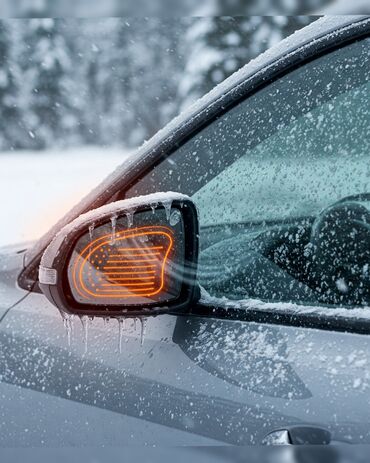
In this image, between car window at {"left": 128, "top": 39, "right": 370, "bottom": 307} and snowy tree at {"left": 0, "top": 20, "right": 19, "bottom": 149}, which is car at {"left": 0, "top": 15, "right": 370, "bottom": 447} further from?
snowy tree at {"left": 0, "top": 20, "right": 19, "bottom": 149}

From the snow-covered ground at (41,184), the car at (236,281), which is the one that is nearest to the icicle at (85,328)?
the car at (236,281)

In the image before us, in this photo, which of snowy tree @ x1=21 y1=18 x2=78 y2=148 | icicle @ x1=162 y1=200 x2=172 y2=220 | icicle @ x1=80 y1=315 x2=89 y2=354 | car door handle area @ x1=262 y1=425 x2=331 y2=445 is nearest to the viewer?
car door handle area @ x1=262 y1=425 x2=331 y2=445

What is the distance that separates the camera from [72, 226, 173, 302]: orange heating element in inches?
51.5

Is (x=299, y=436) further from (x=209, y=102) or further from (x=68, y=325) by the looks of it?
(x=209, y=102)

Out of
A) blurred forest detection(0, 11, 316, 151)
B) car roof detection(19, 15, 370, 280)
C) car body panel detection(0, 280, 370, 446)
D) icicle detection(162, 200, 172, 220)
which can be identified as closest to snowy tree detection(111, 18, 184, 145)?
blurred forest detection(0, 11, 316, 151)

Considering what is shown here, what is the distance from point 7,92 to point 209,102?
11.3ft

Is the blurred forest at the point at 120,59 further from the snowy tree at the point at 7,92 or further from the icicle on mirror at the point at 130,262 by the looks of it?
the icicle on mirror at the point at 130,262

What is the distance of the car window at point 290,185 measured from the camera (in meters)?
1.36

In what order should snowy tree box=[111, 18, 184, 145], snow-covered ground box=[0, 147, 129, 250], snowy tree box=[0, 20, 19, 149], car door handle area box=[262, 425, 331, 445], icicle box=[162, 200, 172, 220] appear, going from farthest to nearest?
snow-covered ground box=[0, 147, 129, 250]
snowy tree box=[0, 20, 19, 149]
snowy tree box=[111, 18, 184, 145]
icicle box=[162, 200, 172, 220]
car door handle area box=[262, 425, 331, 445]

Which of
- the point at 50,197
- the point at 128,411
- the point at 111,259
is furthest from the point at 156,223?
the point at 50,197

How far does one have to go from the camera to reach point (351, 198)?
1.41 metres

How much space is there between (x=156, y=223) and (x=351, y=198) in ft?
1.33

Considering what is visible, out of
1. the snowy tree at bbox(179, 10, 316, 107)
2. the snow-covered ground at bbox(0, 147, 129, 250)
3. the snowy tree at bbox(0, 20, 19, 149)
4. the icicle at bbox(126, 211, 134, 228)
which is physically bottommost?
the snow-covered ground at bbox(0, 147, 129, 250)

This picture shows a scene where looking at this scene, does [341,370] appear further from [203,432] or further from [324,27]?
[324,27]
